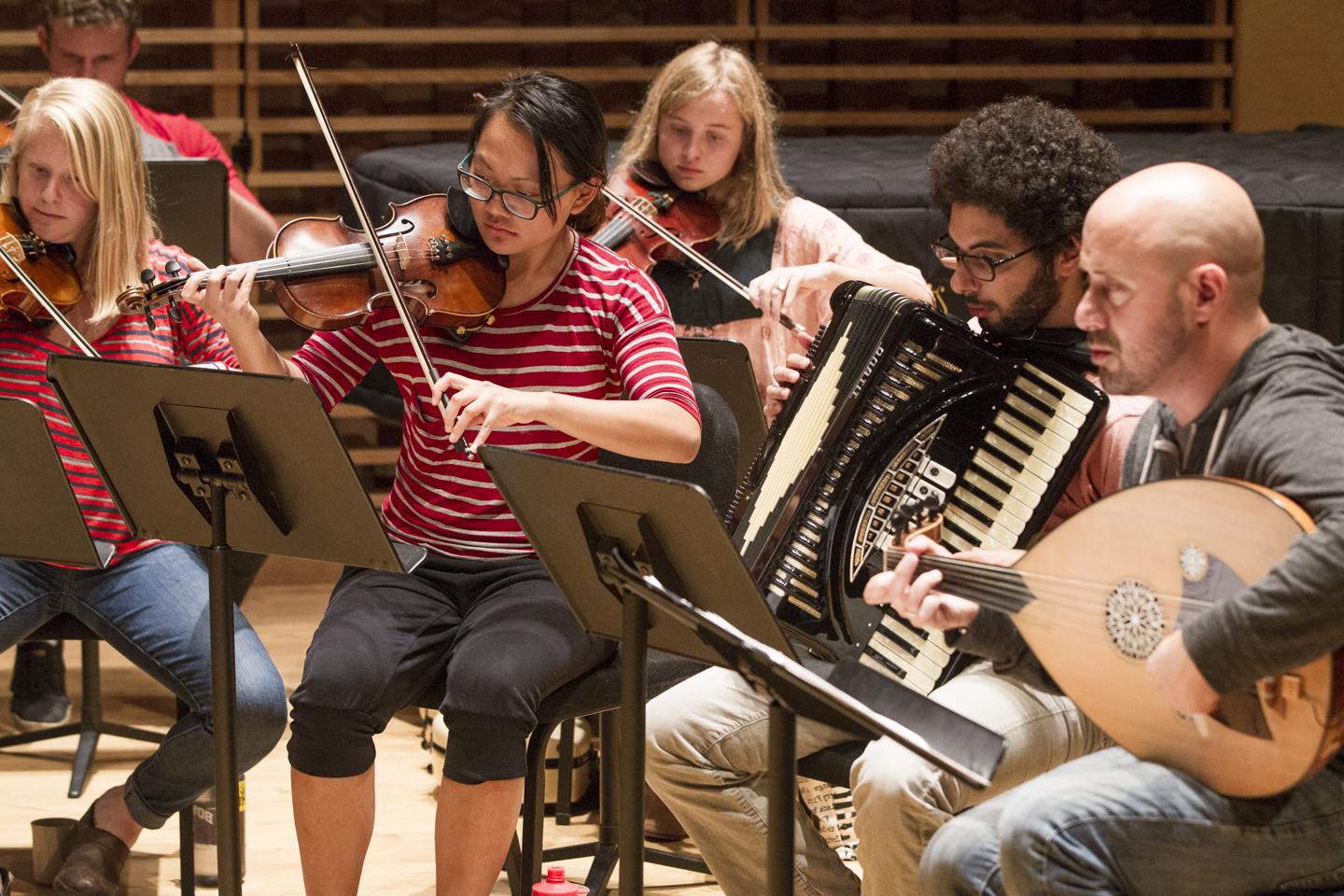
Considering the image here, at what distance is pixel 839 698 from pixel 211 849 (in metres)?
1.67

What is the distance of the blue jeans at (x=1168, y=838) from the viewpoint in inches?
60.5

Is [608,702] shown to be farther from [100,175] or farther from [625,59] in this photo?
[625,59]

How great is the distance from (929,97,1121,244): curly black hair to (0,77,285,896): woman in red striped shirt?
116 cm

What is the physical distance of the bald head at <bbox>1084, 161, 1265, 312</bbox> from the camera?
1.59 m

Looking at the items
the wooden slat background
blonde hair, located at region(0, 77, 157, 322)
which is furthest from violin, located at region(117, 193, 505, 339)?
the wooden slat background

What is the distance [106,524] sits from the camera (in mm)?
2467

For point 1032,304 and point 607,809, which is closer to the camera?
point 1032,304

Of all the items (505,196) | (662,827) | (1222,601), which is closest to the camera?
(1222,601)

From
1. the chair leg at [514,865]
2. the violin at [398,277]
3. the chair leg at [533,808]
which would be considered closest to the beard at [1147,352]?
the violin at [398,277]

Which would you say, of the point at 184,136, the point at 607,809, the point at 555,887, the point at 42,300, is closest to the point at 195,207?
the point at 42,300

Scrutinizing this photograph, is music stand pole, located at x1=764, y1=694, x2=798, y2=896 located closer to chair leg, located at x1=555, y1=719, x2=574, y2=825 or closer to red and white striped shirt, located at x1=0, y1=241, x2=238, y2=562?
red and white striped shirt, located at x1=0, y1=241, x2=238, y2=562

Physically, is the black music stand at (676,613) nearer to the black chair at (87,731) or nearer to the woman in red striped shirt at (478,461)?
the woman in red striped shirt at (478,461)

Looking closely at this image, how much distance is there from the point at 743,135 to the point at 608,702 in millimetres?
1320

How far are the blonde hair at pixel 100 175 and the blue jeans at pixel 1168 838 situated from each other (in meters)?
1.56
